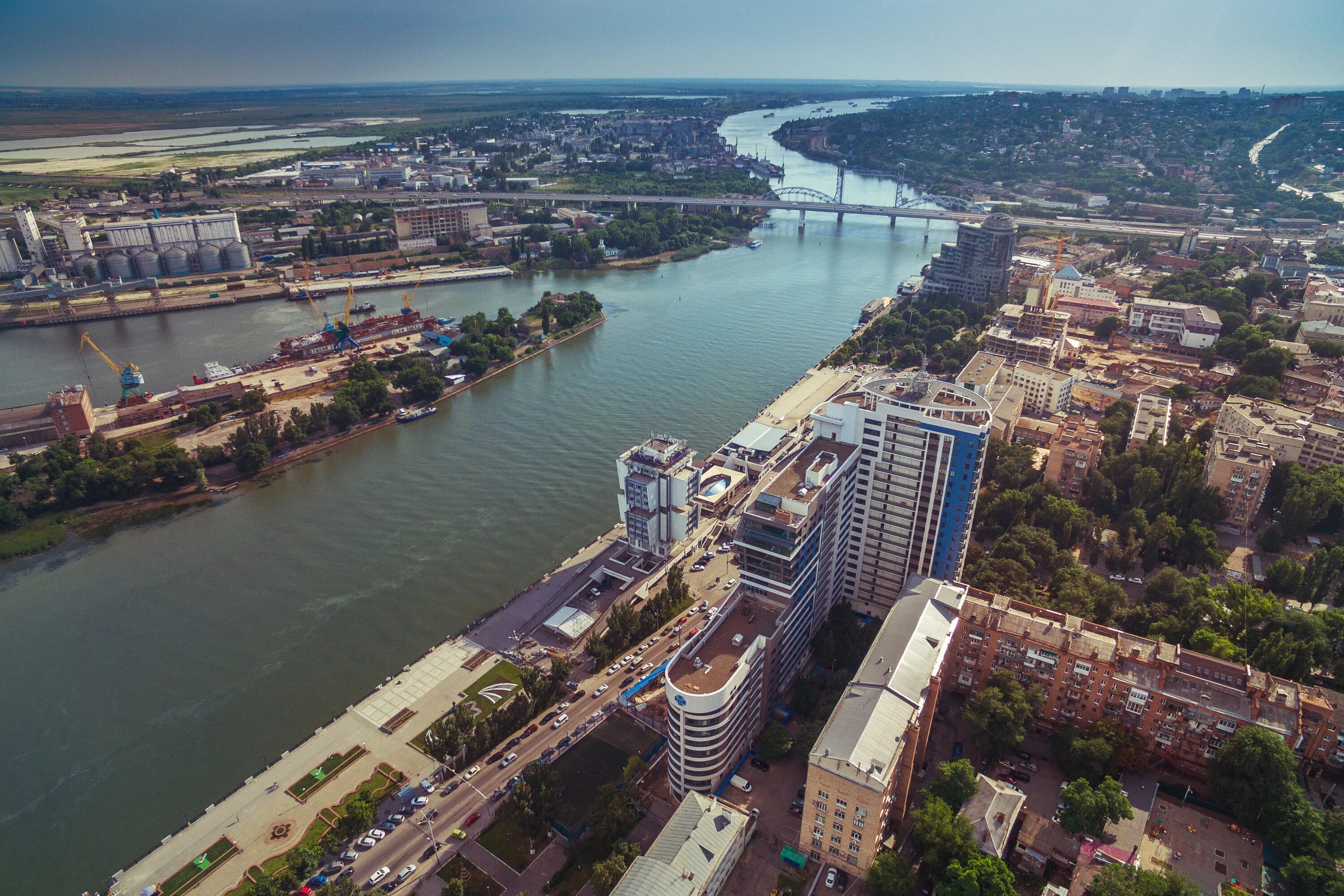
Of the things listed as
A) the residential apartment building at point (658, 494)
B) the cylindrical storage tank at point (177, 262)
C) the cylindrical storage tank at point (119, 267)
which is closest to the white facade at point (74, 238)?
the cylindrical storage tank at point (119, 267)

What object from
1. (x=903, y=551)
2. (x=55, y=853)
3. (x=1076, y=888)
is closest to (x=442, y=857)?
(x=55, y=853)

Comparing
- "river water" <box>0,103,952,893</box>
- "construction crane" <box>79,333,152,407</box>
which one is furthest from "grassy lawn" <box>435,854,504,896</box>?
"construction crane" <box>79,333,152,407</box>

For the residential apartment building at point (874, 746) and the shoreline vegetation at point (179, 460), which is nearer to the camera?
the residential apartment building at point (874, 746)

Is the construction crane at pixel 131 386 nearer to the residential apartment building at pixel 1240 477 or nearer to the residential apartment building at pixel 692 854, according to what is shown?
the residential apartment building at pixel 692 854

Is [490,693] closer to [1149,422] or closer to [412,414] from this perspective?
[412,414]

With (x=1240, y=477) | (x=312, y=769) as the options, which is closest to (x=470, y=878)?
(x=312, y=769)
